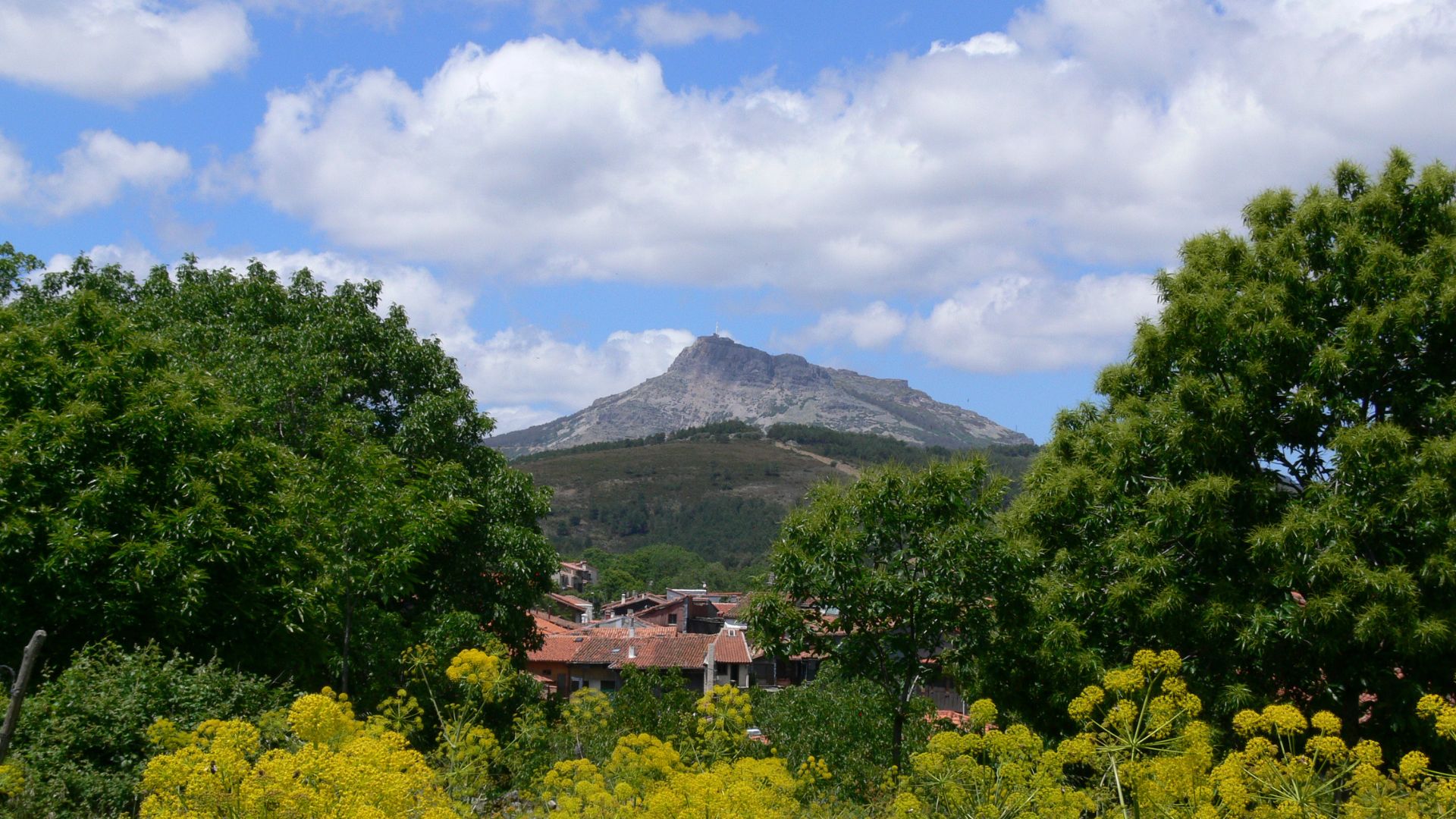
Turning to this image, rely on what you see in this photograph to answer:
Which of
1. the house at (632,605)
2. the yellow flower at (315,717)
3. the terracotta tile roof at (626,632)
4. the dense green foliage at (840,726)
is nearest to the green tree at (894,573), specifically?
the dense green foliage at (840,726)

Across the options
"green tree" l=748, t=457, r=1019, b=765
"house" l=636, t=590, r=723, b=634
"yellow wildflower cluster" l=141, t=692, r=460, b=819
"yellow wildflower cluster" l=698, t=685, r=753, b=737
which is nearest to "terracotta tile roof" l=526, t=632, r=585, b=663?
"house" l=636, t=590, r=723, b=634

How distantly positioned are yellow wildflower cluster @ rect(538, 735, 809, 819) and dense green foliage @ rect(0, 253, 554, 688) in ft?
15.3

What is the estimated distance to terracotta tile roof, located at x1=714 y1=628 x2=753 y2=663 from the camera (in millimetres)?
45250

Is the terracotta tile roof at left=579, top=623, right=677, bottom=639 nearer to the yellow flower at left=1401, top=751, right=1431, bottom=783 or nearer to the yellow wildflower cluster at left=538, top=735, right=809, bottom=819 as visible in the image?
the yellow wildflower cluster at left=538, top=735, right=809, bottom=819

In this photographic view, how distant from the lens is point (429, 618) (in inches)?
654

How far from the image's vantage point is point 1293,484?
38.9ft

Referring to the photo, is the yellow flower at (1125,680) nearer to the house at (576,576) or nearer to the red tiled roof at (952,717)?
the red tiled roof at (952,717)

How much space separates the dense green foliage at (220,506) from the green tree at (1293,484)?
25.1ft

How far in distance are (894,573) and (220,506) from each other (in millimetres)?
6688

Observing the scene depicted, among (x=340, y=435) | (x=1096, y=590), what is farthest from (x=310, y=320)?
(x=1096, y=590)

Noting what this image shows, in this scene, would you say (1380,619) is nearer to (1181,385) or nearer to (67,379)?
(1181,385)

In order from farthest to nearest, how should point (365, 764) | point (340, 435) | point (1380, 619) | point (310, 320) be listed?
point (310, 320) → point (340, 435) → point (1380, 619) → point (365, 764)

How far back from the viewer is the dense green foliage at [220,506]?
32.5ft

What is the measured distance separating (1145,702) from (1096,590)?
6994 mm
